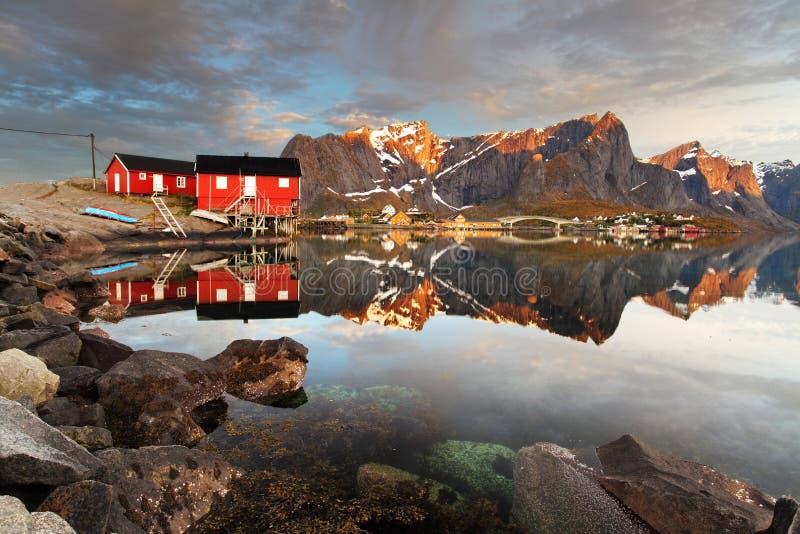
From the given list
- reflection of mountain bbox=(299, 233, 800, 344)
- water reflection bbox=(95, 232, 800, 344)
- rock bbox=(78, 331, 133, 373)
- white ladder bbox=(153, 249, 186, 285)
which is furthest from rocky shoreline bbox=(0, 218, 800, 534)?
white ladder bbox=(153, 249, 186, 285)

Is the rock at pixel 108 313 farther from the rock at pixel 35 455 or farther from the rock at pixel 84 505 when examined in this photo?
the rock at pixel 84 505

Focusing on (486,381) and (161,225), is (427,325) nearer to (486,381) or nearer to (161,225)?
(486,381)

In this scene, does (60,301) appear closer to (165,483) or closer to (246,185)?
(165,483)

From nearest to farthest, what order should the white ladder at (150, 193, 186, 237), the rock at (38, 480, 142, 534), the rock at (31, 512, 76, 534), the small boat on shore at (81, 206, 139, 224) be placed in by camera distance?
the rock at (31, 512, 76, 534) < the rock at (38, 480, 142, 534) < the small boat on shore at (81, 206, 139, 224) < the white ladder at (150, 193, 186, 237)

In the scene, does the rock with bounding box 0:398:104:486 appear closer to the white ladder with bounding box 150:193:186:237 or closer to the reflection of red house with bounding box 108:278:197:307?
the reflection of red house with bounding box 108:278:197:307

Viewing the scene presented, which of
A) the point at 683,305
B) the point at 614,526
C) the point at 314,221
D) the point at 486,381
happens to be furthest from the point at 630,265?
the point at 314,221

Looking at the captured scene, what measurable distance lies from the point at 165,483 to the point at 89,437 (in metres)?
1.23

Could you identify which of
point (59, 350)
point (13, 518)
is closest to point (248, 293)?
point (59, 350)

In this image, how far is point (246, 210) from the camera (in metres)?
63.2

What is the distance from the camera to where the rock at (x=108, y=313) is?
58.4ft

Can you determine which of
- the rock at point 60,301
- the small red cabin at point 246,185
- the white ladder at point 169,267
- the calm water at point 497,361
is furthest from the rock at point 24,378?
the small red cabin at point 246,185

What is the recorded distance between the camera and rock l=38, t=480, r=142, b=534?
160 inches

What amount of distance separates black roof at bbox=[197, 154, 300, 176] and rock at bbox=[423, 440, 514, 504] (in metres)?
61.8

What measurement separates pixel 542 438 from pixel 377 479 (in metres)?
3.52
